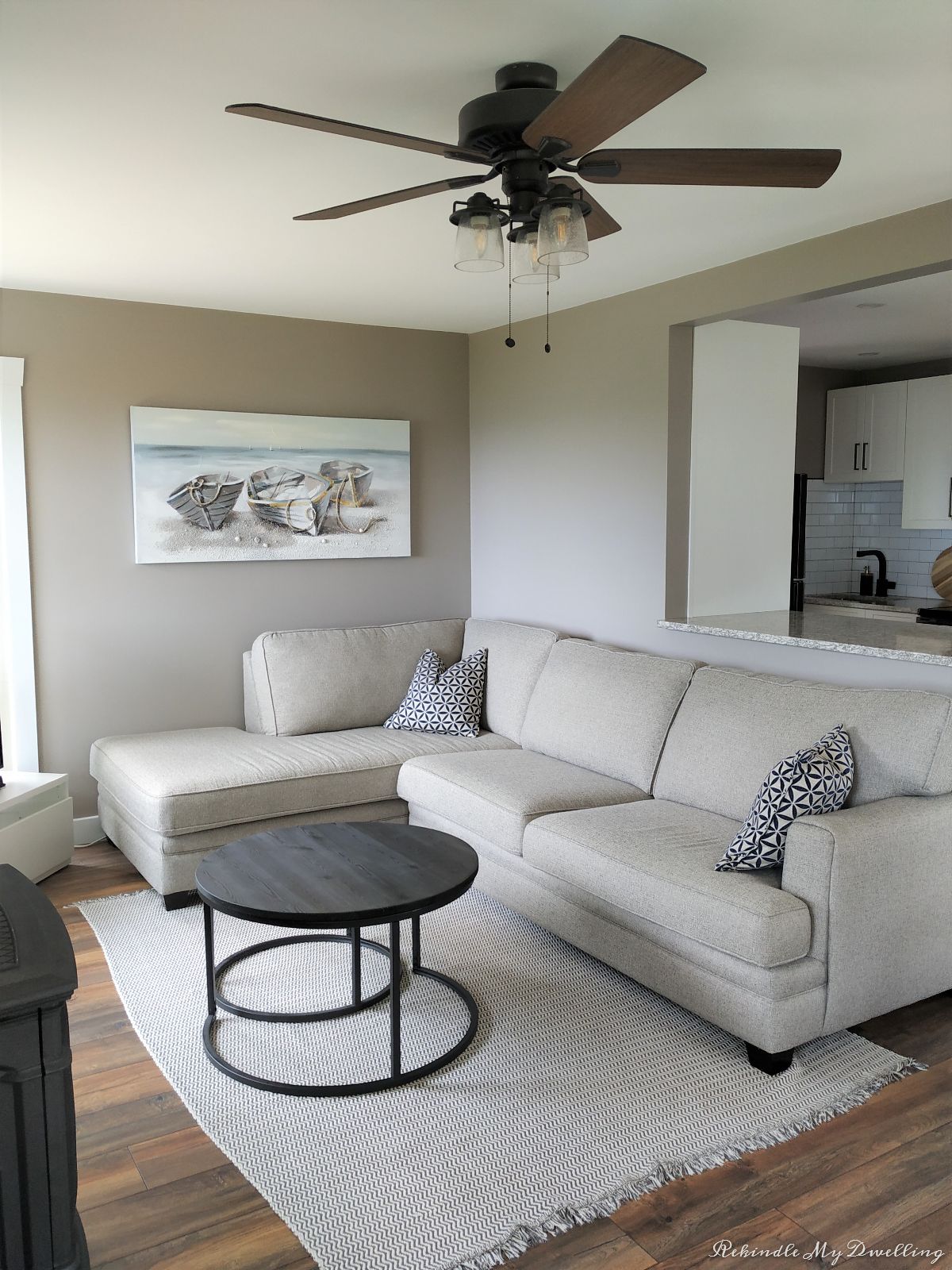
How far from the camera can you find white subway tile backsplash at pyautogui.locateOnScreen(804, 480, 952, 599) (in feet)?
22.0

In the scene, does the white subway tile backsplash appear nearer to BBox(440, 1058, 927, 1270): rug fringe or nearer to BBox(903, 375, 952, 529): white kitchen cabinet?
BBox(903, 375, 952, 529): white kitchen cabinet

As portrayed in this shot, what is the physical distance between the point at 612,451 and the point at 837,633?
1.35 metres

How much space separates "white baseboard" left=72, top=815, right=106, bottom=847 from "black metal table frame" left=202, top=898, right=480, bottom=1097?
1.52 metres

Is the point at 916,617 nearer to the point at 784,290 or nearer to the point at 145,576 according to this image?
the point at 784,290

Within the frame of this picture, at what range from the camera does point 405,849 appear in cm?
301

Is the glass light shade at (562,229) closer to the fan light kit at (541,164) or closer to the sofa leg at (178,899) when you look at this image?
the fan light kit at (541,164)

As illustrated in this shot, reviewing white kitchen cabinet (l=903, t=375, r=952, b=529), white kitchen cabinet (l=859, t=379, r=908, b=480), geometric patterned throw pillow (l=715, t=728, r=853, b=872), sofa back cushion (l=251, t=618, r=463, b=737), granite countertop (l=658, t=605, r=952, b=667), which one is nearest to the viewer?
geometric patterned throw pillow (l=715, t=728, r=853, b=872)

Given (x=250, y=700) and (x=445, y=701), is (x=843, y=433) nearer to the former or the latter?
(x=445, y=701)

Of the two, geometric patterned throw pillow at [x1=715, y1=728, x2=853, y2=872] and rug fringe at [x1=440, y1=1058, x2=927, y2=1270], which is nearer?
rug fringe at [x1=440, y1=1058, x2=927, y2=1270]

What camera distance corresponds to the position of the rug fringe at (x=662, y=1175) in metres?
2.03

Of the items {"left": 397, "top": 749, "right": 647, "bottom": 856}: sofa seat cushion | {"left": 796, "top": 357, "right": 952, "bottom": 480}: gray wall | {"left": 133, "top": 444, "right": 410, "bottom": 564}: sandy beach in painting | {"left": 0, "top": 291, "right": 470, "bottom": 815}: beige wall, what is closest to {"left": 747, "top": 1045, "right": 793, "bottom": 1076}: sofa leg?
{"left": 397, "top": 749, "right": 647, "bottom": 856}: sofa seat cushion

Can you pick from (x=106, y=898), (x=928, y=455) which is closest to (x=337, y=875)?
(x=106, y=898)

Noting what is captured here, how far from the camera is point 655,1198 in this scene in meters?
2.19

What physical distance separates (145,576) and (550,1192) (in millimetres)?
3337
